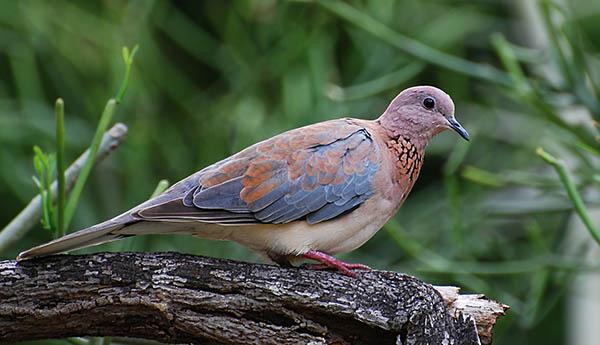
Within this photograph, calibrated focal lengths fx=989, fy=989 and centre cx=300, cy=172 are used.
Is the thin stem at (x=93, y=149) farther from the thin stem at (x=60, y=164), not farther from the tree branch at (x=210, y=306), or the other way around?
the tree branch at (x=210, y=306)

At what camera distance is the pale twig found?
2568mm

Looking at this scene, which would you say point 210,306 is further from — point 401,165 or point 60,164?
point 401,165

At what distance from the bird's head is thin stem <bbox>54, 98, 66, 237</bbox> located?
3.13 ft

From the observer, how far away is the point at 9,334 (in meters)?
2.27

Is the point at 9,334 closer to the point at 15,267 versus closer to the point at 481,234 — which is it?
the point at 15,267

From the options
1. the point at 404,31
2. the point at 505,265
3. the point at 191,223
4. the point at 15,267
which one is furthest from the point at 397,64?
the point at 15,267

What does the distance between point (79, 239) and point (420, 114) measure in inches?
41.3

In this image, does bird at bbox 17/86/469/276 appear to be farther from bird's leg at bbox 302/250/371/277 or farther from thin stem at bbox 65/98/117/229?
thin stem at bbox 65/98/117/229

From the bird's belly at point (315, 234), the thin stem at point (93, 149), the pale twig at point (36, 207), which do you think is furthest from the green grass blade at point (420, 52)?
the thin stem at point (93, 149)

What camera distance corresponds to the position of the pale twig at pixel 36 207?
2.57 metres

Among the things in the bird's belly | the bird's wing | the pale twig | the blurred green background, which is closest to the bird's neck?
the bird's wing

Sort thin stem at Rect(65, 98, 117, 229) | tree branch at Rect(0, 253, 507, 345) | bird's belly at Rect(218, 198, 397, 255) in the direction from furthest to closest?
bird's belly at Rect(218, 198, 397, 255) < thin stem at Rect(65, 98, 117, 229) < tree branch at Rect(0, 253, 507, 345)

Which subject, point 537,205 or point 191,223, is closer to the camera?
point 191,223

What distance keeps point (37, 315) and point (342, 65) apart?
3.92 m
